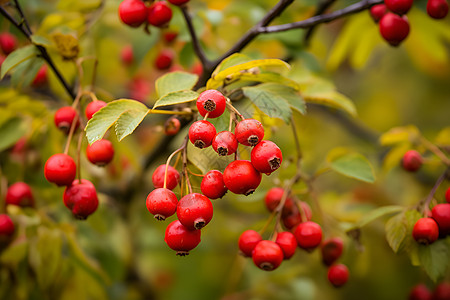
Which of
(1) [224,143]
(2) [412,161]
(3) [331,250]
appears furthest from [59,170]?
(2) [412,161]

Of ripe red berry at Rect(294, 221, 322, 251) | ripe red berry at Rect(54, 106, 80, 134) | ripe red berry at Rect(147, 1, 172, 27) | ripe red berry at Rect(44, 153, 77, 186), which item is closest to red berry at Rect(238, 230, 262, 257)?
ripe red berry at Rect(294, 221, 322, 251)

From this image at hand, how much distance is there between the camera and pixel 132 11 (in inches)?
60.4

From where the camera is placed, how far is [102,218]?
2.18 meters

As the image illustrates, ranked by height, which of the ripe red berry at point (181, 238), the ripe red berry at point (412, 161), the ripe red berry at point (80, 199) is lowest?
the ripe red berry at point (412, 161)

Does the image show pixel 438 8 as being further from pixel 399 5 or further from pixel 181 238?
pixel 181 238

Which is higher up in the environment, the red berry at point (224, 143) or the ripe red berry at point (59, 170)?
the red berry at point (224, 143)

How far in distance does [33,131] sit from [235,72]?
0.95 metres

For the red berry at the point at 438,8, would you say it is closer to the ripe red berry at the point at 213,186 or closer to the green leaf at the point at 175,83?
the green leaf at the point at 175,83

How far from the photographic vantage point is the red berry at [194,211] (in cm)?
114

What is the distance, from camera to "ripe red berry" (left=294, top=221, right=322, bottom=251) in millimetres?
1444

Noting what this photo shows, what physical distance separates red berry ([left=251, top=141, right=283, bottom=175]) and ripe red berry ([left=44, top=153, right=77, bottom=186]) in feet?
2.20

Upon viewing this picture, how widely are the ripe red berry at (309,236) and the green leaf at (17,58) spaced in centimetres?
118

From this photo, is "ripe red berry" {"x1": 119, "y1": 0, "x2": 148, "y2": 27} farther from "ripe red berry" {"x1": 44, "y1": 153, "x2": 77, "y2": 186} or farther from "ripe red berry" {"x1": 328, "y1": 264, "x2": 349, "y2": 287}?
"ripe red berry" {"x1": 328, "y1": 264, "x2": 349, "y2": 287}

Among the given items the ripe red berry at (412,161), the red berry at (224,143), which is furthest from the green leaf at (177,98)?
the ripe red berry at (412,161)
